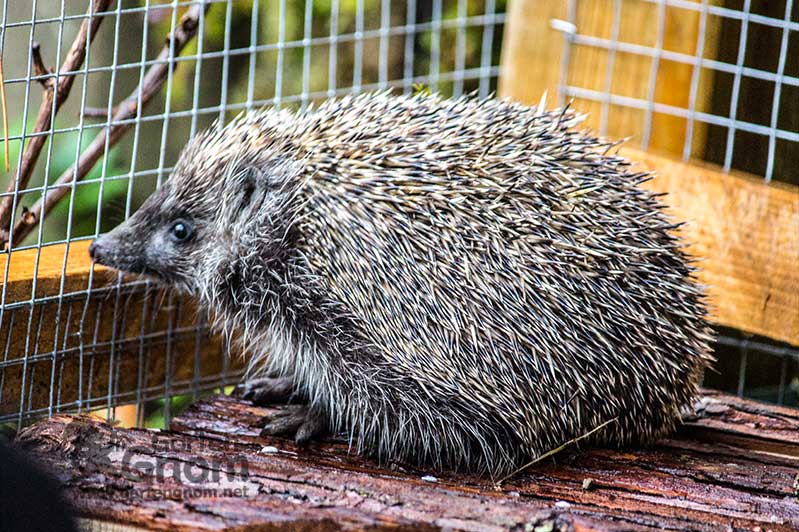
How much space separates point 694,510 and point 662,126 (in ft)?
10.1

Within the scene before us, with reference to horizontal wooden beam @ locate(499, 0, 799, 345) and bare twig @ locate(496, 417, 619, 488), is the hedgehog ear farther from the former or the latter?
horizontal wooden beam @ locate(499, 0, 799, 345)

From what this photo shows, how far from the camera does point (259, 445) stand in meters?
4.59

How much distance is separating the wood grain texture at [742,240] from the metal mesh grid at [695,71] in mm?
291

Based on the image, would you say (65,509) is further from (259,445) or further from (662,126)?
(662,126)

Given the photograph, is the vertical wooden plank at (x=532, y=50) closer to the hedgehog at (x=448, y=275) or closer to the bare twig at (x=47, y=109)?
the hedgehog at (x=448, y=275)

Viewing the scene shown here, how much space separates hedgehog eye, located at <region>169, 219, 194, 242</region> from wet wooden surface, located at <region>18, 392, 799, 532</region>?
2.82ft

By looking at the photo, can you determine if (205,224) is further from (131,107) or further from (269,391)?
(269,391)

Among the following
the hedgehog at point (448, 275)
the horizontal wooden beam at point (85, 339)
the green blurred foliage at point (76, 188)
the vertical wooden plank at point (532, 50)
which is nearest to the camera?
the hedgehog at point (448, 275)

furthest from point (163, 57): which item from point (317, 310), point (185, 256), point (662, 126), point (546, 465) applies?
point (662, 126)

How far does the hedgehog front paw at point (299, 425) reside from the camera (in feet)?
15.5

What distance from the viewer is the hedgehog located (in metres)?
4.27

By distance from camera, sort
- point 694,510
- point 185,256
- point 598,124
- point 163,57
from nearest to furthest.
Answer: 1. point 694,510
2. point 185,256
3. point 163,57
4. point 598,124

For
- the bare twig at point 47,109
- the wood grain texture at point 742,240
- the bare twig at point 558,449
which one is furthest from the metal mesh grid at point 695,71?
the bare twig at point 47,109

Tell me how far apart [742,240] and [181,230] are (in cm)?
316
